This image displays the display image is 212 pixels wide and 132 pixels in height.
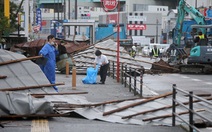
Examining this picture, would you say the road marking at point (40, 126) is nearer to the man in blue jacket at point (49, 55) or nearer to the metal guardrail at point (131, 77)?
the man in blue jacket at point (49, 55)

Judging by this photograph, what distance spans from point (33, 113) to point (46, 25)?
92663 mm

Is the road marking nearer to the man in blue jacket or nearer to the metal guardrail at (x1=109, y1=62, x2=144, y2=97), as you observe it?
the man in blue jacket

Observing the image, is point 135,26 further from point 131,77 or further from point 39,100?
point 39,100

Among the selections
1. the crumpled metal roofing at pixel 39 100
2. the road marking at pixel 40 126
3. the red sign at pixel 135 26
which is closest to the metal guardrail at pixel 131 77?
the crumpled metal roofing at pixel 39 100

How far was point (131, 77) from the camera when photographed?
798 inches

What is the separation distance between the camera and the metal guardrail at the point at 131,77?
18536 millimetres

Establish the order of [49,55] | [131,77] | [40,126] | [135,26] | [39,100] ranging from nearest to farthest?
[40,126], [39,100], [49,55], [131,77], [135,26]

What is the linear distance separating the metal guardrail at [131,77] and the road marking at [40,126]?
6531mm

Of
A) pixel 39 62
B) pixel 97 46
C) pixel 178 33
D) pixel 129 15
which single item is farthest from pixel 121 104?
pixel 129 15

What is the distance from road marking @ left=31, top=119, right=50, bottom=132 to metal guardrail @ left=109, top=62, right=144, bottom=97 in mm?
6531

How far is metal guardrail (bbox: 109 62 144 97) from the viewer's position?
18.5 metres

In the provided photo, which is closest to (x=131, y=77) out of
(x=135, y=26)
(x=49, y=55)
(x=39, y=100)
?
(x=49, y=55)

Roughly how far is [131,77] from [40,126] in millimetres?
9443

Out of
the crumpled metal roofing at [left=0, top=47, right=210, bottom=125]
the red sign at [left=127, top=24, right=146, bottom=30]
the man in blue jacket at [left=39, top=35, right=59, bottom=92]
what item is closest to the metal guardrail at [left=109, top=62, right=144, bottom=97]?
the man in blue jacket at [left=39, top=35, right=59, bottom=92]
